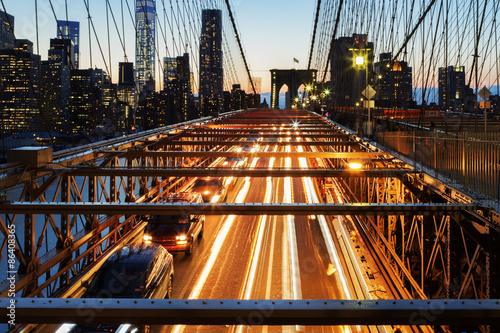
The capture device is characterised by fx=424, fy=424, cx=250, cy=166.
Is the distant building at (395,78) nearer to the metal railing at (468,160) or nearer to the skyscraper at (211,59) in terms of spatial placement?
the metal railing at (468,160)

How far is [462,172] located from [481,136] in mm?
679

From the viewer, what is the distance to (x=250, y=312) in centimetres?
272

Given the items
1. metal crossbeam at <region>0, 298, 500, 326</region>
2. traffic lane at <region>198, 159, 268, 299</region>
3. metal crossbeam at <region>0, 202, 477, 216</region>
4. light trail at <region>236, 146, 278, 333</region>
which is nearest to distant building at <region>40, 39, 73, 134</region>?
traffic lane at <region>198, 159, 268, 299</region>

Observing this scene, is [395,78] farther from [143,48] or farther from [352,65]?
[143,48]

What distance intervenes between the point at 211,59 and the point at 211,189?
2437 centimetres

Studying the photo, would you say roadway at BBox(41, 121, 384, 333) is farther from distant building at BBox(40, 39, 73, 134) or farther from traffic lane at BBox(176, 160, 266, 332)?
distant building at BBox(40, 39, 73, 134)

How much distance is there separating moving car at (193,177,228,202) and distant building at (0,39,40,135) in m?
8.22

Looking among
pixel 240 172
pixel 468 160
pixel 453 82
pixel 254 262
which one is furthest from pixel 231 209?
pixel 453 82

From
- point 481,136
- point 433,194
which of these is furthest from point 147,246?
point 481,136

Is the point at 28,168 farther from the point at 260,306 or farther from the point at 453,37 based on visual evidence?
the point at 453,37

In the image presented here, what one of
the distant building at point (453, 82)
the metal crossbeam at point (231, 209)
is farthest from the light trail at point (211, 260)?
the distant building at point (453, 82)

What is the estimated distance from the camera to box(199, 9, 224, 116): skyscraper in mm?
46844

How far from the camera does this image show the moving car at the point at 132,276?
866 centimetres

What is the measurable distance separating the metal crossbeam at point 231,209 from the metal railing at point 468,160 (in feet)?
2.57
